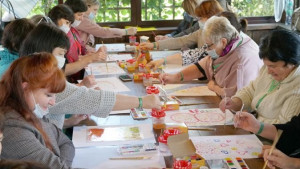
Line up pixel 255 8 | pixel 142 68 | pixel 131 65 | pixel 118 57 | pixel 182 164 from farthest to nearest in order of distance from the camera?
pixel 255 8 < pixel 118 57 < pixel 131 65 < pixel 142 68 < pixel 182 164

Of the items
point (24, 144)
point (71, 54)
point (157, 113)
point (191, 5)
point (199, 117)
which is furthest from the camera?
point (191, 5)

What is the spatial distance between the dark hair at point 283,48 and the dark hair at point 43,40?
112 cm

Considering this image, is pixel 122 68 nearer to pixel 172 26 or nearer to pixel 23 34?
pixel 23 34

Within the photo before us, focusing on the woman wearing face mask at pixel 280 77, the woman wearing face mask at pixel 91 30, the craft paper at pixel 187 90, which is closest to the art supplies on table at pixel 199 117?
the woman wearing face mask at pixel 280 77

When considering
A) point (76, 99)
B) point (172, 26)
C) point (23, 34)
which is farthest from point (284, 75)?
point (172, 26)

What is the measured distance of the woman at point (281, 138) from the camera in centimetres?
169

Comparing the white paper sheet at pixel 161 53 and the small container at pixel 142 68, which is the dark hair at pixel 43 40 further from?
the white paper sheet at pixel 161 53

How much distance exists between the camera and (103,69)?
3334mm

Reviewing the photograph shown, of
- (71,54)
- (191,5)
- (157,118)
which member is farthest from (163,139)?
(191,5)

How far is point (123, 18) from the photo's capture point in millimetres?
5203

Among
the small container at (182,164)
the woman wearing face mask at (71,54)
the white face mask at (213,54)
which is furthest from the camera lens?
the woman wearing face mask at (71,54)

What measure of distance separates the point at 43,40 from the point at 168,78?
0.99 m

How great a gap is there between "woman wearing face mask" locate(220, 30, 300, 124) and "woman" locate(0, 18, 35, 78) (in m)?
1.46

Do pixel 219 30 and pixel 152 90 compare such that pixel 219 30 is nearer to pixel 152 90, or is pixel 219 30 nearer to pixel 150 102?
pixel 152 90
